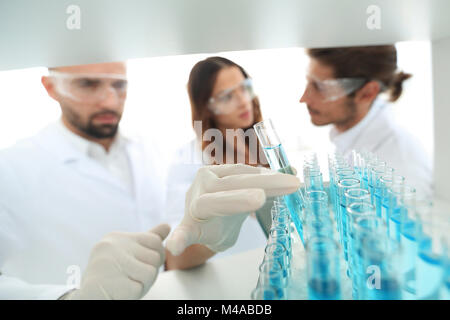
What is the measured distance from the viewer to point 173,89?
1788mm

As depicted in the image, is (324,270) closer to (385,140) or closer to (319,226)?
(319,226)

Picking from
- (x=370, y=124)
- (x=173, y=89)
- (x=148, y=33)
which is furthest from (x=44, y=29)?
(x=370, y=124)

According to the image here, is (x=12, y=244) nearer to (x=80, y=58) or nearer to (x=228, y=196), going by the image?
(x=80, y=58)

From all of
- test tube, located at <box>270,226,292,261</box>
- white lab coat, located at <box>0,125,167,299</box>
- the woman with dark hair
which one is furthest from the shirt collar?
test tube, located at <box>270,226,292,261</box>

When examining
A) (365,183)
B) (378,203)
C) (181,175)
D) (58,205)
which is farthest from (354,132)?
(58,205)

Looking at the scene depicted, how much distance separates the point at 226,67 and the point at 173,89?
346 millimetres

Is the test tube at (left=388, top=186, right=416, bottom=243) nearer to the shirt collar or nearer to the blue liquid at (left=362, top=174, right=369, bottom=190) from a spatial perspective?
the blue liquid at (left=362, top=174, right=369, bottom=190)

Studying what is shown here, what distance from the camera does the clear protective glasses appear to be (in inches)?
67.6

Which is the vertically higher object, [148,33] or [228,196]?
[148,33]

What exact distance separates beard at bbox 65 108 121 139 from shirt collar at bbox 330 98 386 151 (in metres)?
1.40

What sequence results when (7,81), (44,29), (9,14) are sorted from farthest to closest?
(7,81) < (44,29) < (9,14)

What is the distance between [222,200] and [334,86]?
1661 millimetres

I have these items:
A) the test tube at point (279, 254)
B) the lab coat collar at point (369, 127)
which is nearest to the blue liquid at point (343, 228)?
the test tube at point (279, 254)

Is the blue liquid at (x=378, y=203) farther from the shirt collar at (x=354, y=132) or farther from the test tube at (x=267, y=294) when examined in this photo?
the shirt collar at (x=354, y=132)
